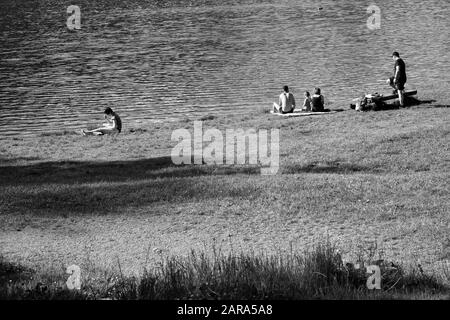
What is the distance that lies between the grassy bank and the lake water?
9870 millimetres

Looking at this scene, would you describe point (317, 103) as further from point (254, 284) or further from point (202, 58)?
point (202, 58)

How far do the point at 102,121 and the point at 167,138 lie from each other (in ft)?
27.2

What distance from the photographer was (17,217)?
18719mm

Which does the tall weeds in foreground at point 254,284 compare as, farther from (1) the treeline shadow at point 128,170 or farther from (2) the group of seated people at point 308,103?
(2) the group of seated people at point 308,103

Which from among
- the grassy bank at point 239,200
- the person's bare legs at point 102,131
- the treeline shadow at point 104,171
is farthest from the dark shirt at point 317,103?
the treeline shadow at point 104,171

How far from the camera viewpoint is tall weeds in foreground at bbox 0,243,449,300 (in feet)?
34.7

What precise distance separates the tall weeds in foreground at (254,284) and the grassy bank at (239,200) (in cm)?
46

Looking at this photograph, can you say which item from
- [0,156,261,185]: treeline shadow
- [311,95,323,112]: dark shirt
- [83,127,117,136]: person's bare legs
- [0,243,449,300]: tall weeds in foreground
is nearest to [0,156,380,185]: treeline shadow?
[0,156,261,185]: treeline shadow

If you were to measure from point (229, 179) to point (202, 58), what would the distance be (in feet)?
124

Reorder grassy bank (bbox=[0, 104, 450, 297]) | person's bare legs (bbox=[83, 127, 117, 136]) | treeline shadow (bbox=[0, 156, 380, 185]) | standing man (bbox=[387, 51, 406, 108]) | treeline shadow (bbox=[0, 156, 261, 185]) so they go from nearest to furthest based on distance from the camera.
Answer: grassy bank (bbox=[0, 104, 450, 297]), treeline shadow (bbox=[0, 156, 380, 185]), treeline shadow (bbox=[0, 156, 261, 185]), standing man (bbox=[387, 51, 406, 108]), person's bare legs (bbox=[83, 127, 117, 136])

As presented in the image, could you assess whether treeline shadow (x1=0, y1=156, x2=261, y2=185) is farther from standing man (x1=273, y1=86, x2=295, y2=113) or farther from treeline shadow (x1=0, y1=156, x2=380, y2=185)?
standing man (x1=273, y1=86, x2=295, y2=113)

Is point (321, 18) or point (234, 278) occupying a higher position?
point (321, 18)

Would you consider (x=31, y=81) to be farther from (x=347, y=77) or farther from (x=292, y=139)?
(x=292, y=139)

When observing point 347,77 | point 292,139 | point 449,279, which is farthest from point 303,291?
point 347,77
